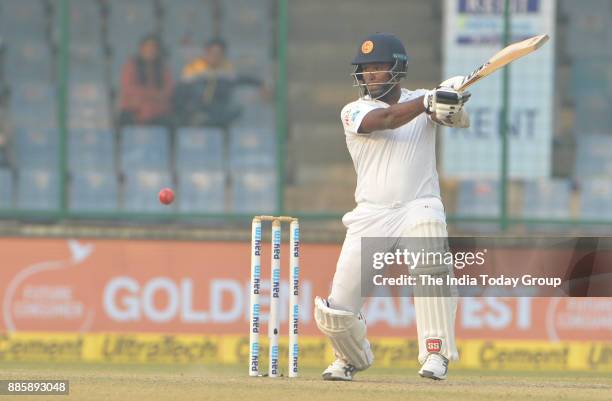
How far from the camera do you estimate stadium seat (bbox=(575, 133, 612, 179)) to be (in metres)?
12.2

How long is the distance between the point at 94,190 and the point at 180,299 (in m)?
1.49

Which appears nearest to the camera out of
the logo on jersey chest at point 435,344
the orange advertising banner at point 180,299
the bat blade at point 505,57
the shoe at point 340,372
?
the bat blade at point 505,57

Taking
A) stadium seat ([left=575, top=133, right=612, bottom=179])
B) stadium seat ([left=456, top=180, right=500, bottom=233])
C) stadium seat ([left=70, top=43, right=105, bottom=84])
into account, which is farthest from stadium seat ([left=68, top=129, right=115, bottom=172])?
stadium seat ([left=575, top=133, right=612, bottom=179])

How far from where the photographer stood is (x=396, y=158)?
7.45 meters

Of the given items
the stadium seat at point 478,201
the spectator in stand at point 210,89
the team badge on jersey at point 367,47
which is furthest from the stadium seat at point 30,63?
the team badge on jersey at point 367,47

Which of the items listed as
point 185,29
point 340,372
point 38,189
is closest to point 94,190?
point 38,189

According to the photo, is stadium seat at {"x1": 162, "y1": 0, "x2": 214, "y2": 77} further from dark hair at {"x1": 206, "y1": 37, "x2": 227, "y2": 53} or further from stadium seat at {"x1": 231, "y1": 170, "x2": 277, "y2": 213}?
stadium seat at {"x1": 231, "y1": 170, "x2": 277, "y2": 213}

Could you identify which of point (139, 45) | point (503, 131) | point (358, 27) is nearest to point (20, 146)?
point (139, 45)

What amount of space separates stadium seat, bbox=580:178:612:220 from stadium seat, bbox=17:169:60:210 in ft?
15.1

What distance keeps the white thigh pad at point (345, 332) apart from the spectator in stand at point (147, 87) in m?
5.01

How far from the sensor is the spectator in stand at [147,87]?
12.3m

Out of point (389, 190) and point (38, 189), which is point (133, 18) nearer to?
point (38, 189)

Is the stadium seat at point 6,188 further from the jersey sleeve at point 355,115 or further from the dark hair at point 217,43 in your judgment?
the jersey sleeve at point 355,115

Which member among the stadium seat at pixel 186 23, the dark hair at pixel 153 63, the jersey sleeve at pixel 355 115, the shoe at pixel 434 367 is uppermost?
the stadium seat at pixel 186 23
